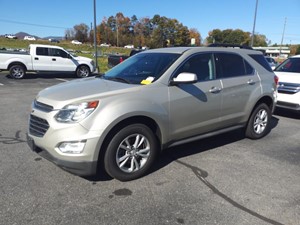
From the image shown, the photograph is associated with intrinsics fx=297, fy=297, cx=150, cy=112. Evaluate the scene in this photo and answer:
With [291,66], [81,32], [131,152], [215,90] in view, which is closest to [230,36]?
[81,32]

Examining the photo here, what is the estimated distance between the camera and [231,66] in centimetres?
520

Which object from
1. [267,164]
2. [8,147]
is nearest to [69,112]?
[8,147]

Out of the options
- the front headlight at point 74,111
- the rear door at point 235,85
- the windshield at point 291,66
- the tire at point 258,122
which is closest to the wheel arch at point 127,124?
the front headlight at point 74,111

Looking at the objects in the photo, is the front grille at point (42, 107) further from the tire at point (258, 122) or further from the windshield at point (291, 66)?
the windshield at point (291, 66)

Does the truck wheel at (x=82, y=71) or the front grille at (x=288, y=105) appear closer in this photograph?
the front grille at (x=288, y=105)

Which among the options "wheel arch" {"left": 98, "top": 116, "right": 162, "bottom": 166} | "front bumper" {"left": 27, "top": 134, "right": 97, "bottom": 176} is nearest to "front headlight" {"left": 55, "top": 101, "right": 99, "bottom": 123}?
"wheel arch" {"left": 98, "top": 116, "right": 162, "bottom": 166}

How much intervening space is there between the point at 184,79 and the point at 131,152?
1226 millimetres

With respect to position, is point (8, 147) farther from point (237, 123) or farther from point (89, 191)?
point (237, 123)

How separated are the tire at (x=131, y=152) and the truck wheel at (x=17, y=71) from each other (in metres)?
13.8

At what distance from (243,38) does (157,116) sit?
11345 cm

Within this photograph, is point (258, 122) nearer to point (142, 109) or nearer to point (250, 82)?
point (250, 82)

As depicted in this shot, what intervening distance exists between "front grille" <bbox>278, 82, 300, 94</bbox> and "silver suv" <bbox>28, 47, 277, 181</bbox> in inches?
108

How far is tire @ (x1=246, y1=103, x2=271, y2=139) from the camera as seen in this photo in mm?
5699

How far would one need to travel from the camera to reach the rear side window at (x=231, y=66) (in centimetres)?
Result: 497
